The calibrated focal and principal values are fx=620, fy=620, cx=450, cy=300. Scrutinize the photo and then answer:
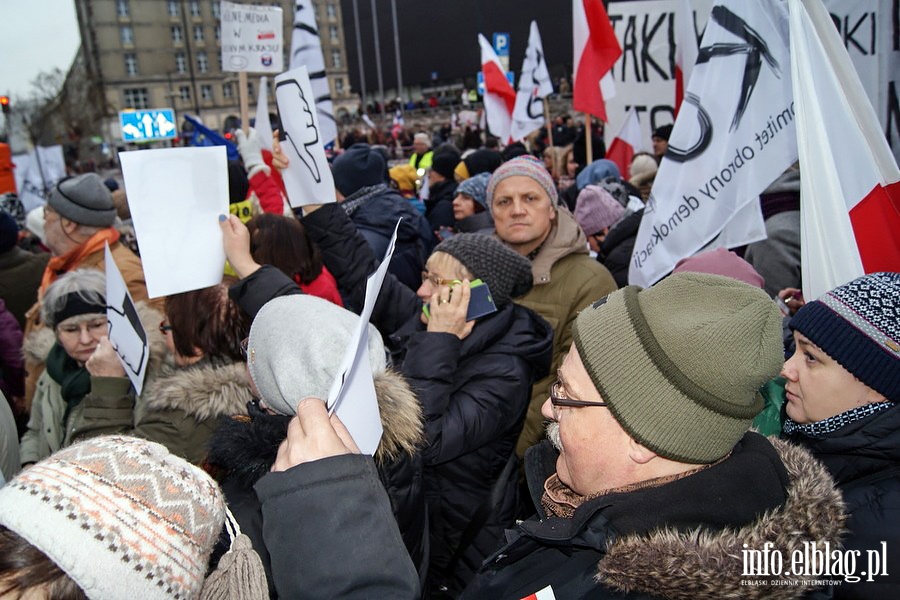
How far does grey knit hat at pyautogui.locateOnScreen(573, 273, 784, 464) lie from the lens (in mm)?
1221

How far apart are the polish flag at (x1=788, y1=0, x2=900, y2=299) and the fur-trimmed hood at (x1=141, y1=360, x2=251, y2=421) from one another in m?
2.06

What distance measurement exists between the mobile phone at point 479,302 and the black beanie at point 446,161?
171 inches

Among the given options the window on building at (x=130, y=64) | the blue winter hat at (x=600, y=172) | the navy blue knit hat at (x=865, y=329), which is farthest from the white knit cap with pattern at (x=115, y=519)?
the window on building at (x=130, y=64)

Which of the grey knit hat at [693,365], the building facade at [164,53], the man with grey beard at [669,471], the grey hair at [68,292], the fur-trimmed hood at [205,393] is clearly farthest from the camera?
the building facade at [164,53]

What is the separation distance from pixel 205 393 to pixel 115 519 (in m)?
1.01

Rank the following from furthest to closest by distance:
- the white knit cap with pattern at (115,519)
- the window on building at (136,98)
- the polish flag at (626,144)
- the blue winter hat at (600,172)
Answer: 1. the window on building at (136,98)
2. the polish flag at (626,144)
3. the blue winter hat at (600,172)
4. the white knit cap with pattern at (115,519)

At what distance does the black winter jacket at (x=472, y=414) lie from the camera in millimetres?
1985

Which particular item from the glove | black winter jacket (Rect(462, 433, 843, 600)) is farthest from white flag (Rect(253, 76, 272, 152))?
black winter jacket (Rect(462, 433, 843, 600))

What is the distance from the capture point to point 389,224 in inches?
159

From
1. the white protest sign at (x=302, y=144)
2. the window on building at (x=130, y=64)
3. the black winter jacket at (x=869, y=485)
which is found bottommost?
the black winter jacket at (x=869, y=485)

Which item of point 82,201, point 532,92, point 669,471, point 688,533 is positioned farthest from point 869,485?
point 532,92

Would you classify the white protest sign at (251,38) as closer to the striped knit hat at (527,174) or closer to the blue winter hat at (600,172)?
the blue winter hat at (600,172)

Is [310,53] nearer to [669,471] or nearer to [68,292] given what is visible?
[68,292]

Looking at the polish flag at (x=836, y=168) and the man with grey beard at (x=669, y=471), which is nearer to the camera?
the man with grey beard at (x=669, y=471)
